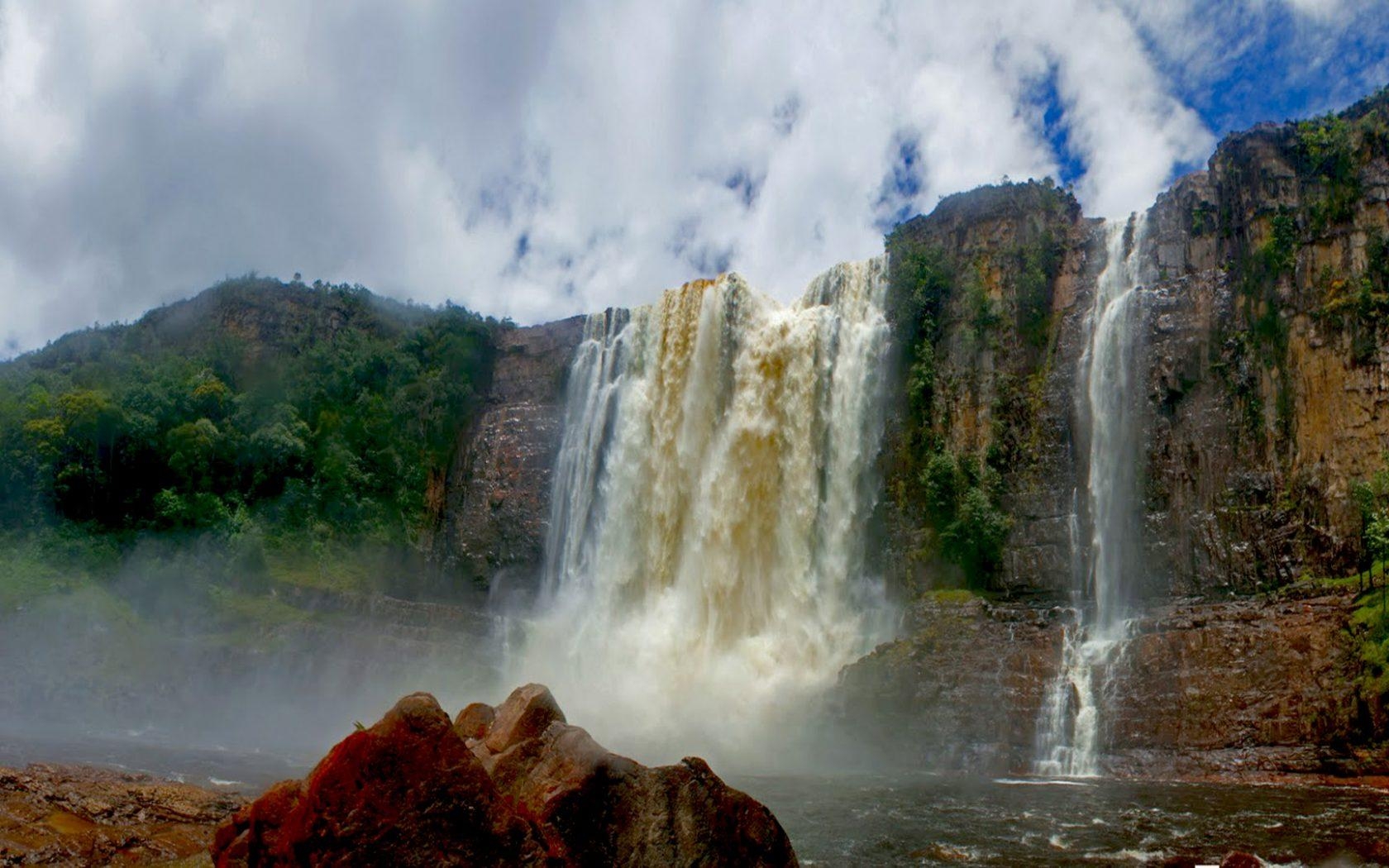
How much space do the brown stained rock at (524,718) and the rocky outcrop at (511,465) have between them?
103 feet

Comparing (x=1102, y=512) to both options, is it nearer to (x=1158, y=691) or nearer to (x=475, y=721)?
(x=1158, y=691)

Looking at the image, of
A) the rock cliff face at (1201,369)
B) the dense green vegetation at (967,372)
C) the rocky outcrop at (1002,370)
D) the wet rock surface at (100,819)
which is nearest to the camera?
the wet rock surface at (100,819)

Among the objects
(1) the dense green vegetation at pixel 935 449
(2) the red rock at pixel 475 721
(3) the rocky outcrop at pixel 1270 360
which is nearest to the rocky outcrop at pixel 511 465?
(1) the dense green vegetation at pixel 935 449

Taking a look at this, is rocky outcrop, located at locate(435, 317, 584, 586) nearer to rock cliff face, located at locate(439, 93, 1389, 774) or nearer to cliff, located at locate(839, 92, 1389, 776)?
rock cliff face, located at locate(439, 93, 1389, 774)

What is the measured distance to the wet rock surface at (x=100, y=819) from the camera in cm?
1238

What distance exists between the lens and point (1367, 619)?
2259 centimetres

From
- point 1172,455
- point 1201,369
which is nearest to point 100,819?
point 1172,455

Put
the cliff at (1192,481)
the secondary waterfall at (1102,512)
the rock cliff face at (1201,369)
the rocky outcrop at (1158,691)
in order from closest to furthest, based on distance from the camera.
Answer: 1. the rocky outcrop at (1158,691)
2. the cliff at (1192,481)
3. the secondary waterfall at (1102,512)
4. the rock cliff face at (1201,369)

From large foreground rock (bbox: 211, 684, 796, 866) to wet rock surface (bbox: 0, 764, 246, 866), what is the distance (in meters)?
3.00

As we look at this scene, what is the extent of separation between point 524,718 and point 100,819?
7459mm

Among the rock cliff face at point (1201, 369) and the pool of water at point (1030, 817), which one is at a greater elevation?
the rock cliff face at point (1201, 369)

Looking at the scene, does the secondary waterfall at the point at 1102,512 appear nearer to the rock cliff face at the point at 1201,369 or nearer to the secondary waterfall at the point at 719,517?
the rock cliff face at the point at 1201,369

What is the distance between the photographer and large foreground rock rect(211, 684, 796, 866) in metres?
8.45

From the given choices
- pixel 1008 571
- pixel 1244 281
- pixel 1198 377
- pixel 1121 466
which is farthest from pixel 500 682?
pixel 1244 281
